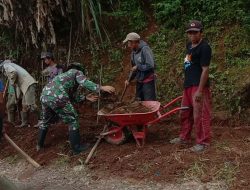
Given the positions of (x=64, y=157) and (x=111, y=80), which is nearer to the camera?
(x=64, y=157)

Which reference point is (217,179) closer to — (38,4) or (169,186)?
(169,186)

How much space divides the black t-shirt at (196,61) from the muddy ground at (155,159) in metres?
1.02

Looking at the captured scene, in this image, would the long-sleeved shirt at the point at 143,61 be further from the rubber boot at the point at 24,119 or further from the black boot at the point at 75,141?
the rubber boot at the point at 24,119

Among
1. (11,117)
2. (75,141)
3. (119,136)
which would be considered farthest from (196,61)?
(11,117)

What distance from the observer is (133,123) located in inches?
293

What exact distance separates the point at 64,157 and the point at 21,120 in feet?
9.13

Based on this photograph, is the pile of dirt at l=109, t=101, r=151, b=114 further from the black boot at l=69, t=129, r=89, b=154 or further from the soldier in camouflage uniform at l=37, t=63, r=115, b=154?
the black boot at l=69, t=129, r=89, b=154

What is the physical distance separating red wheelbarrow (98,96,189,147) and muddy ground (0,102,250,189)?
0.15 m

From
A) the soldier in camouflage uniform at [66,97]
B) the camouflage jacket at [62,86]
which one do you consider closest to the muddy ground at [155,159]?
the soldier in camouflage uniform at [66,97]

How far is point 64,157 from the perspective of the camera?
25.5 ft

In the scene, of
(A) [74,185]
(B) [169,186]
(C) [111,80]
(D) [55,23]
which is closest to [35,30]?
(D) [55,23]

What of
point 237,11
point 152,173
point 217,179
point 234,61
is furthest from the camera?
point 237,11

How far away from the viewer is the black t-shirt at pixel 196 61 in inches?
261

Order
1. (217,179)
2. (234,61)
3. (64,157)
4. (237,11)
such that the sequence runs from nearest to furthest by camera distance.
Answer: (217,179), (64,157), (234,61), (237,11)
